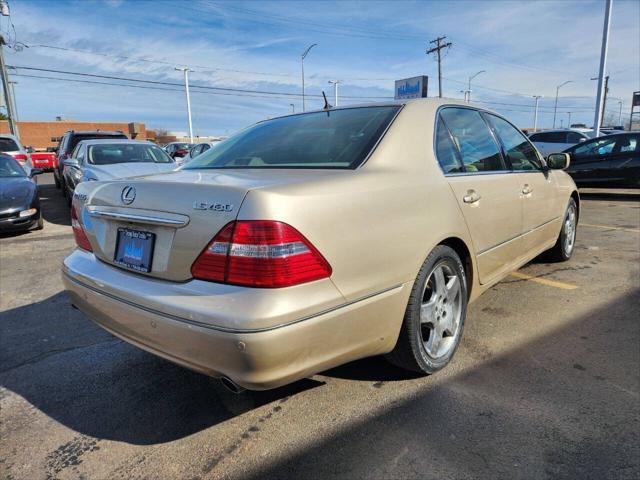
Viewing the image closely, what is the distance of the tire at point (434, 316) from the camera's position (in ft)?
7.75

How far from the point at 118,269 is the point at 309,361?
111 cm

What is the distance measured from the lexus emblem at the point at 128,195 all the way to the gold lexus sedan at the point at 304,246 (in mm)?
11

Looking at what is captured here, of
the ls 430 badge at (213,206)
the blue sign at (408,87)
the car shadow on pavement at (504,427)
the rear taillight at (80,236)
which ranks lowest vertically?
the car shadow on pavement at (504,427)

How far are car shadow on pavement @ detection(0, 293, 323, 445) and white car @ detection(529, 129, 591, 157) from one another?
16983 millimetres

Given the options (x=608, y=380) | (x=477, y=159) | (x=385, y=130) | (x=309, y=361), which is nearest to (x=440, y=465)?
(x=309, y=361)

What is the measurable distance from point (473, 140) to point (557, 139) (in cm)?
1643

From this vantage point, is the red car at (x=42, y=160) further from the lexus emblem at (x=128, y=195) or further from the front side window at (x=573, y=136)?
the lexus emblem at (x=128, y=195)

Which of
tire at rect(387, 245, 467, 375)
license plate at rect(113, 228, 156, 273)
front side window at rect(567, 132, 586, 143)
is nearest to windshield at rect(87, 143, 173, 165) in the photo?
license plate at rect(113, 228, 156, 273)

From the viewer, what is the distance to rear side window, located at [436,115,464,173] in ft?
8.97

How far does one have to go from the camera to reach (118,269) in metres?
2.27

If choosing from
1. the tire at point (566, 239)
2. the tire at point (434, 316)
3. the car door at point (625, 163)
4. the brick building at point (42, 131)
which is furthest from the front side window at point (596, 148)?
the brick building at point (42, 131)

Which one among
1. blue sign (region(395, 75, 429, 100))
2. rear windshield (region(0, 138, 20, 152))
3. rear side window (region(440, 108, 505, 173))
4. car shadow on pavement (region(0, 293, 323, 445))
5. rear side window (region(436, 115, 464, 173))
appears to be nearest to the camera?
car shadow on pavement (region(0, 293, 323, 445))

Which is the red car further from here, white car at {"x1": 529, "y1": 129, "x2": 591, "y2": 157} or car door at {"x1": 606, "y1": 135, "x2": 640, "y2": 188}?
car door at {"x1": 606, "y1": 135, "x2": 640, "y2": 188}

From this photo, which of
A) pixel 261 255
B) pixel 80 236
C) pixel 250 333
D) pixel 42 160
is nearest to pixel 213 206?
pixel 261 255
